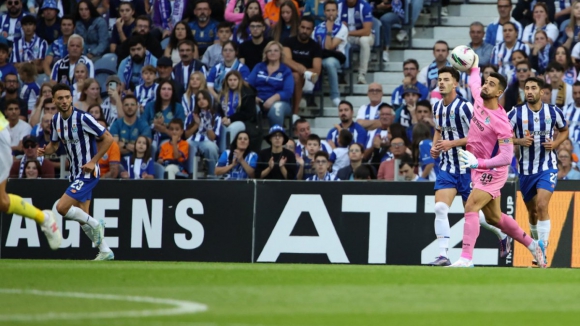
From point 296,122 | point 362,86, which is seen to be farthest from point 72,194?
point 362,86

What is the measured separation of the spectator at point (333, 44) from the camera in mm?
19969

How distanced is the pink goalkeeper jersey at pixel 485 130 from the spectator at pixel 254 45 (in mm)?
7634

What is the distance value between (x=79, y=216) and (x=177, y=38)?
24.5ft

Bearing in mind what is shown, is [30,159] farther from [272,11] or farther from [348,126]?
[272,11]

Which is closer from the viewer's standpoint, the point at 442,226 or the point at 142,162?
the point at 442,226

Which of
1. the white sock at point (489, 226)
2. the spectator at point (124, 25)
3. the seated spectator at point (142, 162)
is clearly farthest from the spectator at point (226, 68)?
the white sock at point (489, 226)

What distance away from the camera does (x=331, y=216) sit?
1619 centimetres

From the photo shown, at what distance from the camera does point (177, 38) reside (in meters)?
20.8

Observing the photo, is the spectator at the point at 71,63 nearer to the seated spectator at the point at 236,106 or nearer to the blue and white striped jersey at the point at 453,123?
the seated spectator at the point at 236,106

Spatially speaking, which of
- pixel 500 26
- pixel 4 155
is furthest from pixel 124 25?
pixel 4 155

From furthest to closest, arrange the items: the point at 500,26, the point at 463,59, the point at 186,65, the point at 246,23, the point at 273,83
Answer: the point at 246,23 < the point at 186,65 < the point at 273,83 < the point at 500,26 < the point at 463,59

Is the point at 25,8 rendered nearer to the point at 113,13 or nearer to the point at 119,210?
the point at 113,13

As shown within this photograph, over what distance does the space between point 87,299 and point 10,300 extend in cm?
53

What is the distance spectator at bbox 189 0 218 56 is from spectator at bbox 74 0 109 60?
75.6 inches
